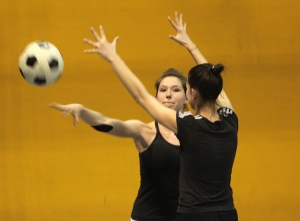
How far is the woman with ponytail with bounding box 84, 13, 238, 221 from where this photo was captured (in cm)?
264

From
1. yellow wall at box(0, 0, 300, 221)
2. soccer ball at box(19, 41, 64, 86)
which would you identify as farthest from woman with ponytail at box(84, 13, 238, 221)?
yellow wall at box(0, 0, 300, 221)

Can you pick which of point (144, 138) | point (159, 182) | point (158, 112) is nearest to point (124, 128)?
point (144, 138)

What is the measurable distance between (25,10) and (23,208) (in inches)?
71.8

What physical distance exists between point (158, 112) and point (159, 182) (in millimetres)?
736

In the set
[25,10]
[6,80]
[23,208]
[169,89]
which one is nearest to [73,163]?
[23,208]

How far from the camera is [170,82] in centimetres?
356

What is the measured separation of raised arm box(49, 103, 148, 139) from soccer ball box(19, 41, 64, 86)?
42cm

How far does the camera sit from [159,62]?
5.12 meters

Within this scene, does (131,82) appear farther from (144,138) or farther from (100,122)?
(144,138)

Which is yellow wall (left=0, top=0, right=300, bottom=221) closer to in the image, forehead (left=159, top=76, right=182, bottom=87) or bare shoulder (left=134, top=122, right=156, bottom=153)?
forehead (left=159, top=76, right=182, bottom=87)

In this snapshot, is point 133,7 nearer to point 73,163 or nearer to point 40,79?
point 73,163

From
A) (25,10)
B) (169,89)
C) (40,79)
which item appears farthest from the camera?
(25,10)

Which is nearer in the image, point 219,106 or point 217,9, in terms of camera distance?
point 219,106

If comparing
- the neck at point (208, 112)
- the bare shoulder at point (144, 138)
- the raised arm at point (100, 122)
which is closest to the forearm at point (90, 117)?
the raised arm at point (100, 122)
